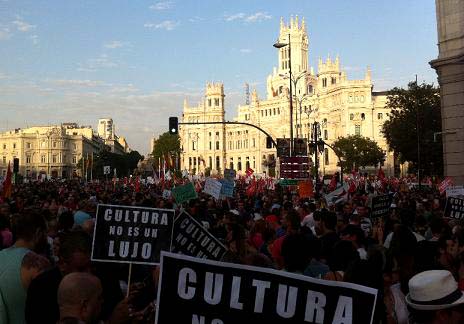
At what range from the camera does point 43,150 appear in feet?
434

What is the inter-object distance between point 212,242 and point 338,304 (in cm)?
310

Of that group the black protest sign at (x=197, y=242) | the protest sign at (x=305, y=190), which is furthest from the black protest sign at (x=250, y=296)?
the protest sign at (x=305, y=190)

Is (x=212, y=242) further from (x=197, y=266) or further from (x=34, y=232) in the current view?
(x=197, y=266)

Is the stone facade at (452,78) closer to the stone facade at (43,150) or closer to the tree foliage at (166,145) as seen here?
the stone facade at (43,150)

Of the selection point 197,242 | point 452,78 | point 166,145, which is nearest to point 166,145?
point 166,145

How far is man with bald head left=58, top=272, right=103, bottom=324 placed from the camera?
3.12 meters

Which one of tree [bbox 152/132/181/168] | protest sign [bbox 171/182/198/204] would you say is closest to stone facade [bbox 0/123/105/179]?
tree [bbox 152/132/181/168]

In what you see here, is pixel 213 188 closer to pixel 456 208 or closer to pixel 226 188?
pixel 226 188

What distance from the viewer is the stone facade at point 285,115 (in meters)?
100

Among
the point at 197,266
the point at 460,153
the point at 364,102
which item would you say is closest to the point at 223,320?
the point at 197,266

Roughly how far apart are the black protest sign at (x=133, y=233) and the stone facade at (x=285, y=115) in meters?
91.3

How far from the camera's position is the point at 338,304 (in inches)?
104

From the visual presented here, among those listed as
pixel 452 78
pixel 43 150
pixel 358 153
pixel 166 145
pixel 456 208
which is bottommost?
pixel 456 208

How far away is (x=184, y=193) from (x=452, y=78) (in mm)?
14103
